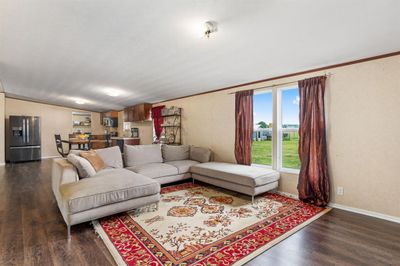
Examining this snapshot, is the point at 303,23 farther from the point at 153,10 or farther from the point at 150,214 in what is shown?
the point at 150,214

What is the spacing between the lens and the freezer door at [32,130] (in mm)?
7950

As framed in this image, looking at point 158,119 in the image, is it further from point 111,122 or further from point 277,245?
point 277,245

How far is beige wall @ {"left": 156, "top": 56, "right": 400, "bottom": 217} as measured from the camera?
2729 millimetres

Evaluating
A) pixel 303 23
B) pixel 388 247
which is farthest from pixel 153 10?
pixel 388 247

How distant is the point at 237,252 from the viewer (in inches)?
79.8

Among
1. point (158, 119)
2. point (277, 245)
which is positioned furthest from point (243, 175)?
point (158, 119)

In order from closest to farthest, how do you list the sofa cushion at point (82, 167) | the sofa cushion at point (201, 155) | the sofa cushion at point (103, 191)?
the sofa cushion at point (103, 191) → the sofa cushion at point (82, 167) → the sofa cushion at point (201, 155)

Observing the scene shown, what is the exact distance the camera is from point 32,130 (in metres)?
8.06

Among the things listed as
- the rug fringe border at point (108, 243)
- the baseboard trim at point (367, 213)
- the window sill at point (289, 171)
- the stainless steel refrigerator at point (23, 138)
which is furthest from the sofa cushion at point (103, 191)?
Result: the stainless steel refrigerator at point (23, 138)

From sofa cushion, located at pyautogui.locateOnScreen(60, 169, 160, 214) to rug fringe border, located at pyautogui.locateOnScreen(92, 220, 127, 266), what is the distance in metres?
0.29

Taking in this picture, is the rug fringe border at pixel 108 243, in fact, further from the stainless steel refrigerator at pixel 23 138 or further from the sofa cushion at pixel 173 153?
the stainless steel refrigerator at pixel 23 138

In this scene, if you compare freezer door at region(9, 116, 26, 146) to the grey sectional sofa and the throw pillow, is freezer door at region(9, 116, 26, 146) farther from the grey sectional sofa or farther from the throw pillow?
the throw pillow

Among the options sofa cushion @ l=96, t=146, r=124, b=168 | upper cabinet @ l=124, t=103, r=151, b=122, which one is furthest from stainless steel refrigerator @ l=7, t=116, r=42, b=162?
sofa cushion @ l=96, t=146, r=124, b=168

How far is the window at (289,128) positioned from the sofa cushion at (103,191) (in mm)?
2510
